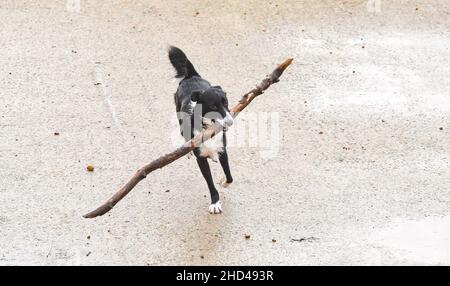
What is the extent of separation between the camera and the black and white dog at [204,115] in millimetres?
4996

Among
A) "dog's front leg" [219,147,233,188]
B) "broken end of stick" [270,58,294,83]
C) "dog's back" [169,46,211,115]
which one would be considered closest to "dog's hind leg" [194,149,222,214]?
"dog's front leg" [219,147,233,188]

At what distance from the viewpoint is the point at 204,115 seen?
199 inches

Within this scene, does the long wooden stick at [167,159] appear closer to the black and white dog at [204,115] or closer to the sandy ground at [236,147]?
the black and white dog at [204,115]

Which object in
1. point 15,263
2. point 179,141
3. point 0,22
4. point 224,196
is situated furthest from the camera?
point 0,22

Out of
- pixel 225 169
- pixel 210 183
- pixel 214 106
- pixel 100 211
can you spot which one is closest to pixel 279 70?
pixel 214 106

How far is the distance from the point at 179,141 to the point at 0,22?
9.99ft

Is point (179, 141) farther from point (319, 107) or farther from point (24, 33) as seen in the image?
point (24, 33)

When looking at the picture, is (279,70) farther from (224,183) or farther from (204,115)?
(224,183)

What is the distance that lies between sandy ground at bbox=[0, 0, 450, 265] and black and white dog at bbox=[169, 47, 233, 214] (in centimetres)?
25

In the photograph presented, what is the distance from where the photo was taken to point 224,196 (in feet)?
18.0

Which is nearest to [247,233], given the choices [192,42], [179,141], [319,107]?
[179,141]

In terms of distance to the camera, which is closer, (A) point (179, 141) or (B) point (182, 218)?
(B) point (182, 218)

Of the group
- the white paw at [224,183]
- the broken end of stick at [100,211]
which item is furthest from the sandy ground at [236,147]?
the broken end of stick at [100,211]

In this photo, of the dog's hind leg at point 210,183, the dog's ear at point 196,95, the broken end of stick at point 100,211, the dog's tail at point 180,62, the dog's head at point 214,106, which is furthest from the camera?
the dog's tail at point 180,62
